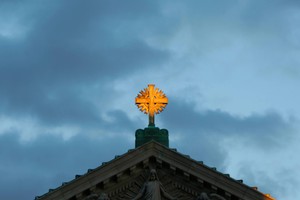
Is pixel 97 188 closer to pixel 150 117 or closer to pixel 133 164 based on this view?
pixel 133 164

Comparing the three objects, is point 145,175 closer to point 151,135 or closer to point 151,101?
point 151,135

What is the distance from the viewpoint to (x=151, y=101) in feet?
152

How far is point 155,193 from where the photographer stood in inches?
1629

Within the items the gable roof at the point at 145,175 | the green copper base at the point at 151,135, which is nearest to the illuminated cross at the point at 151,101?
the green copper base at the point at 151,135

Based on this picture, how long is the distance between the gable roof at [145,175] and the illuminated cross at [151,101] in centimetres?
398

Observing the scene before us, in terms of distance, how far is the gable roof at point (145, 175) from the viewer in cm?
4178

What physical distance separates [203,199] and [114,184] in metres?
3.64

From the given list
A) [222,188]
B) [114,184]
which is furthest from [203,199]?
[114,184]

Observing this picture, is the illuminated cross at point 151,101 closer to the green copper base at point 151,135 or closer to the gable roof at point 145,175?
the green copper base at point 151,135

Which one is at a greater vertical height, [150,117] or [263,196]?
[150,117]

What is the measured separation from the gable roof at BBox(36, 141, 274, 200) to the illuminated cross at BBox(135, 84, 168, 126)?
3976 millimetres

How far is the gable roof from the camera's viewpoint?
41.8m

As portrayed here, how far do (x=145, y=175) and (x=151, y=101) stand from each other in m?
4.78

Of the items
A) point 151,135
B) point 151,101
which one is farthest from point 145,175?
point 151,101
